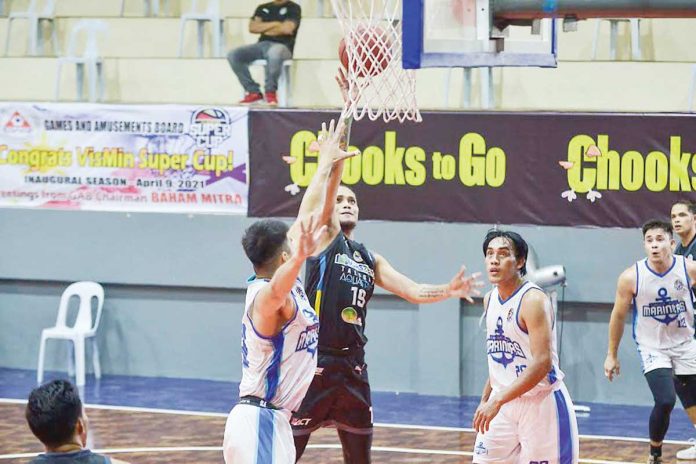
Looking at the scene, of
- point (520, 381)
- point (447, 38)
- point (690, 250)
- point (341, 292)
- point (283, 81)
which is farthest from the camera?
point (283, 81)

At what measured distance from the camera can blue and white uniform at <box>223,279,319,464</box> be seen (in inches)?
202

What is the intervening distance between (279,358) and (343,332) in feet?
5.06

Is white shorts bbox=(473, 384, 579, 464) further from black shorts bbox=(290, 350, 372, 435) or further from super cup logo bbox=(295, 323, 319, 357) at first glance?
super cup logo bbox=(295, 323, 319, 357)

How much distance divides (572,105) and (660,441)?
446cm

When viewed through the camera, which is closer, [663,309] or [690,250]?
[663,309]

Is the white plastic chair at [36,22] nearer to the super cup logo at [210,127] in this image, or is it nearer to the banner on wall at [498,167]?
the super cup logo at [210,127]

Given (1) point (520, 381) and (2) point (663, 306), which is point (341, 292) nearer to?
(1) point (520, 381)

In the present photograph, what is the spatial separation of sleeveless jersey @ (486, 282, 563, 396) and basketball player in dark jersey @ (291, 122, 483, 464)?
0.49 meters

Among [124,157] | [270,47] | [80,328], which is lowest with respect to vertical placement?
[80,328]

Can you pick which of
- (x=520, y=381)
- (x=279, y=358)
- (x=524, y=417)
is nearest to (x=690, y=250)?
(x=524, y=417)

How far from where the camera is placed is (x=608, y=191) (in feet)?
36.3

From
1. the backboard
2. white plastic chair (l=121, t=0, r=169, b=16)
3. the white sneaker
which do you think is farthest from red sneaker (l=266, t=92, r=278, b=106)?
the backboard

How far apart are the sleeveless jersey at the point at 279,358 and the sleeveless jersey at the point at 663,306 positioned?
4.16 metres

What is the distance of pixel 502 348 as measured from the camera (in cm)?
617
